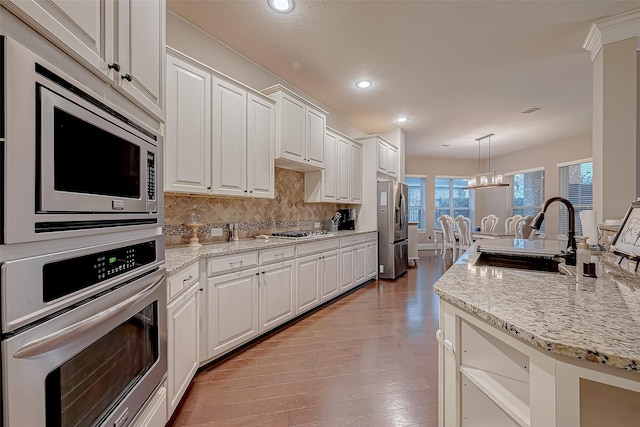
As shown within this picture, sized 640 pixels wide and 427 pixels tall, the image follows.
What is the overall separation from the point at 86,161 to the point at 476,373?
4.64 ft

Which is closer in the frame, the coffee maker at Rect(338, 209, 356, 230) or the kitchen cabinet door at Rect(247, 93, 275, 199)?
the kitchen cabinet door at Rect(247, 93, 275, 199)

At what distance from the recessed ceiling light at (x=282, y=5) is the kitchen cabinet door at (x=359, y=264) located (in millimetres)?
2896

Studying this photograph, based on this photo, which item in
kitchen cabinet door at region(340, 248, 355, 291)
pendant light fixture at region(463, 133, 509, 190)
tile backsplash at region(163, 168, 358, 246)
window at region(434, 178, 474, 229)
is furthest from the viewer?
window at region(434, 178, 474, 229)

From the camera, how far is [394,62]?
300 centimetres

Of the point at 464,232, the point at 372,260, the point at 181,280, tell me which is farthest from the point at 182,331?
the point at 464,232

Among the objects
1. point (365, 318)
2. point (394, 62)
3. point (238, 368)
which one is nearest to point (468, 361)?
point (238, 368)

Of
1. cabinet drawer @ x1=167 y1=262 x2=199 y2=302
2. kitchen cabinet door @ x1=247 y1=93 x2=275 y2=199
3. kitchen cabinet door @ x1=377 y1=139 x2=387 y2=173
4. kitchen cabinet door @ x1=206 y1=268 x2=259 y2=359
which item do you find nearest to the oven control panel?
cabinet drawer @ x1=167 y1=262 x2=199 y2=302

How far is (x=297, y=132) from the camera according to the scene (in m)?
3.13

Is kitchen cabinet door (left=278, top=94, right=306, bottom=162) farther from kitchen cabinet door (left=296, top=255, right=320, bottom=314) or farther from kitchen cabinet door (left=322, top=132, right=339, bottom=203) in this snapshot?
kitchen cabinet door (left=296, top=255, right=320, bottom=314)

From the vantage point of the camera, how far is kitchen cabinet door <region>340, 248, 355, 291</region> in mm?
3633

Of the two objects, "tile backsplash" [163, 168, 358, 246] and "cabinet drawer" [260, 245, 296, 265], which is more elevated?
"tile backsplash" [163, 168, 358, 246]

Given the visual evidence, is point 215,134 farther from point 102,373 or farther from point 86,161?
point 102,373

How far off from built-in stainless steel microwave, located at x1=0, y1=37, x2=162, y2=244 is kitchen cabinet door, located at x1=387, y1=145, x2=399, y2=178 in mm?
4452

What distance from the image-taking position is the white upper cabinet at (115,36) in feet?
2.27
